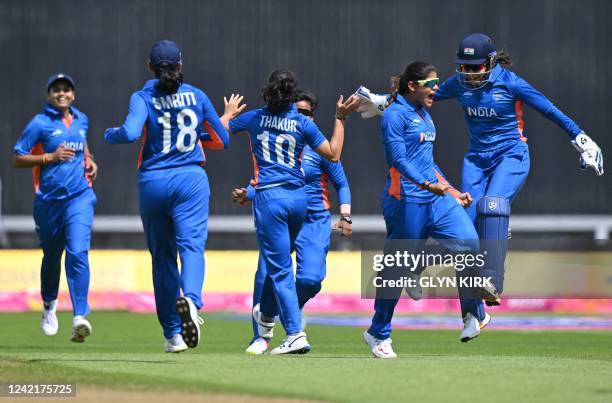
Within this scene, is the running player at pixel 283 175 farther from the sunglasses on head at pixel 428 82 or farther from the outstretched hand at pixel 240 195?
the outstretched hand at pixel 240 195

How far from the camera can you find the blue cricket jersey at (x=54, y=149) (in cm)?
1392

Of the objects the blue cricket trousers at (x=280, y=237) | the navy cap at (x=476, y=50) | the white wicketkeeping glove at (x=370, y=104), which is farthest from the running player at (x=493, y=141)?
the blue cricket trousers at (x=280, y=237)

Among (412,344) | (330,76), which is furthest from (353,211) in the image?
(412,344)

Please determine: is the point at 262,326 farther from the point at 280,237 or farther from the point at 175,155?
the point at 175,155

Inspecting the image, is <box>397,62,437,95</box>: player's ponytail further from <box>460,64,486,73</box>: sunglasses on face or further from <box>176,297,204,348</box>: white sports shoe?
<box>176,297,204,348</box>: white sports shoe

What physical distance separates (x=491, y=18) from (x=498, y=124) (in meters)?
12.6

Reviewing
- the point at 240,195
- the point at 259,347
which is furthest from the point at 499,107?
the point at 259,347

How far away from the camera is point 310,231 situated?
13.9 metres

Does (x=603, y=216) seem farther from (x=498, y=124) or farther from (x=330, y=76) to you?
(x=498, y=124)

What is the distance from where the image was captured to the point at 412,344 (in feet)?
53.2

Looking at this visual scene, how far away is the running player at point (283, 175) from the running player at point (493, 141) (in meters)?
1.72

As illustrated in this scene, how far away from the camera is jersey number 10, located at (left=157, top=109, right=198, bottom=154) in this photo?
11.5m

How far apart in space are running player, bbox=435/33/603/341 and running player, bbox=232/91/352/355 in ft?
4.48

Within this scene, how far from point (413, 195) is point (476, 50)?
1700mm
